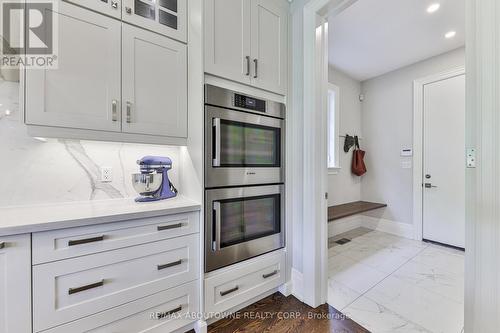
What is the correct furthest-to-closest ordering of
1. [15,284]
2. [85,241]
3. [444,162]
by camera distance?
1. [444,162]
2. [85,241]
3. [15,284]

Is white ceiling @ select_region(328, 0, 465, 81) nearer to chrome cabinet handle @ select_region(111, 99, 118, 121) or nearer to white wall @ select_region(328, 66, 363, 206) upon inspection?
white wall @ select_region(328, 66, 363, 206)

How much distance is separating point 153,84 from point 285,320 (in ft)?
6.57

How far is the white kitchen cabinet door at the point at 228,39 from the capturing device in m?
1.48

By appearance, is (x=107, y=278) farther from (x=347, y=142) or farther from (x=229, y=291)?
(x=347, y=142)

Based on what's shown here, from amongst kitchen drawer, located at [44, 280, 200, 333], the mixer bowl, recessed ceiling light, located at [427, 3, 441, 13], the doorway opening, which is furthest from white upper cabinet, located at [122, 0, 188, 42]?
recessed ceiling light, located at [427, 3, 441, 13]

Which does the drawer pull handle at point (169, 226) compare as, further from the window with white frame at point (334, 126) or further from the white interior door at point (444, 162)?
the white interior door at point (444, 162)

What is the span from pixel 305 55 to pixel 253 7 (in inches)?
22.5

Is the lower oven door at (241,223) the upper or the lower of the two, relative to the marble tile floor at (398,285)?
upper

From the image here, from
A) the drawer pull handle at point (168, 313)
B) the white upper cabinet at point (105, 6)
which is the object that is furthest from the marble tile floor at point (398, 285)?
the white upper cabinet at point (105, 6)

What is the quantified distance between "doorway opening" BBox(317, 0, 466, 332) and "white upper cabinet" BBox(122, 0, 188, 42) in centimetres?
120

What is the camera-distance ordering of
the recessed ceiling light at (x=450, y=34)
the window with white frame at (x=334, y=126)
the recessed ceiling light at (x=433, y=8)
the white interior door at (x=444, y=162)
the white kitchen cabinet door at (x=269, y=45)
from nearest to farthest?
the white kitchen cabinet door at (x=269, y=45)
the recessed ceiling light at (x=433, y=8)
the recessed ceiling light at (x=450, y=34)
the white interior door at (x=444, y=162)
the window with white frame at (x=334, y=126)

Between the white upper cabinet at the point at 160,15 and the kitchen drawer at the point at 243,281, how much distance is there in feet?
5.87

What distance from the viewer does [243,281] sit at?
5.43 ft

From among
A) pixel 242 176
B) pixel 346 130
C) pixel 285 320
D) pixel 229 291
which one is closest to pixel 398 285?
pixel 285 320
